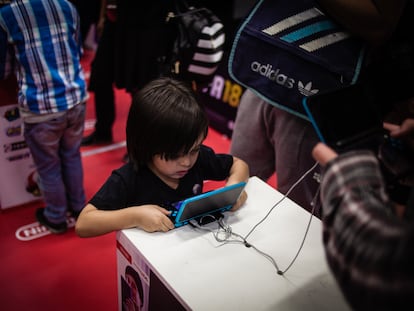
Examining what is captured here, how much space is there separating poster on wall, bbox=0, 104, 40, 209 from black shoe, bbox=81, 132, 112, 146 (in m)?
0.66

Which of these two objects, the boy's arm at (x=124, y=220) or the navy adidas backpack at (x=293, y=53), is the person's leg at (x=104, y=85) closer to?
Result: the navy adidas backpack at (x=293, y=53)

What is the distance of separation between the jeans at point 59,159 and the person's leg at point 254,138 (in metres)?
0.80

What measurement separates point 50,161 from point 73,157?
5.0 inches

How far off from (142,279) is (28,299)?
0.88 meters

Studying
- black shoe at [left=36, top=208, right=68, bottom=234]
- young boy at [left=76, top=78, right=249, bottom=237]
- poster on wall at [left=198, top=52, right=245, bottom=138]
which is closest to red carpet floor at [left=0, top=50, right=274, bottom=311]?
black shoe at [left=36, top=208, right=68, bottom=234]

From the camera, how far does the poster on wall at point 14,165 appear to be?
2.05 m

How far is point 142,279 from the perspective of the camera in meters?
1.08

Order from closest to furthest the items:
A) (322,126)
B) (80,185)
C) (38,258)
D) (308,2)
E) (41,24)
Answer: (322,126), (308,2), (41,24), (38,258), (80,185)

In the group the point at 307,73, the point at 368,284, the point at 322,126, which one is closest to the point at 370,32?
the point at 307,73

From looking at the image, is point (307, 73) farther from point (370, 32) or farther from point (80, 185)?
point (80, 185)

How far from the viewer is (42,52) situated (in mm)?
1666

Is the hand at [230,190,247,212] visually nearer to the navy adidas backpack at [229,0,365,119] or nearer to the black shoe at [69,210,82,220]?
the navy adidas backpack at [229,0,365,119]

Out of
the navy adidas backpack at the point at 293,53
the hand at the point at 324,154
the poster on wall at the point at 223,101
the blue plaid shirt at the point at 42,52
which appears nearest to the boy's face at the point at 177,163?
the navy adidas backpack at the point at 293,53

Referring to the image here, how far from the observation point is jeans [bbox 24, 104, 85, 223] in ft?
5.99
